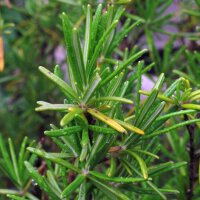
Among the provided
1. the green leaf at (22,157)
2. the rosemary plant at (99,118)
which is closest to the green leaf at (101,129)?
the rosemary plant at (99,118)

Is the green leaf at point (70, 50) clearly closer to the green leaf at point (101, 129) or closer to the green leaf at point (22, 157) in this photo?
the green leaf at point (101, 129)

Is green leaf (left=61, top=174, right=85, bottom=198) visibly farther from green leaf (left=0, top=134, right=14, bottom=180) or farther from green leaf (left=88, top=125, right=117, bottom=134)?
green leaf (left=0, top=134, right=14, bottom=180)

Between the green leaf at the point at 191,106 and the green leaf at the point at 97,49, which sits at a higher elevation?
the green leaf at the point at 97,49

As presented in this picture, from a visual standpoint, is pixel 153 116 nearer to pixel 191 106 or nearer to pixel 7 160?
pixel 191 106

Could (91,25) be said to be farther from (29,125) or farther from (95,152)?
(29,125)

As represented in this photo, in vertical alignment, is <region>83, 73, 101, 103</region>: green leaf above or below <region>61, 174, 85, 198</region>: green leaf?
above

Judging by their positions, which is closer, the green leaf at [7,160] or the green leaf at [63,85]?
the green leaf at [63,85]

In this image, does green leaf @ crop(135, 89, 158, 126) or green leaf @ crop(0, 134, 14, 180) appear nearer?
green leaf @ crop(135, 89, 158, 126)

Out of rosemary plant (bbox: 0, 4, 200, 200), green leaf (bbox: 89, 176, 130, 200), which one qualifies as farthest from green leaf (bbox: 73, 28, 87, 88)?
green leaf (bbox: 89, 176, 130, 200)
